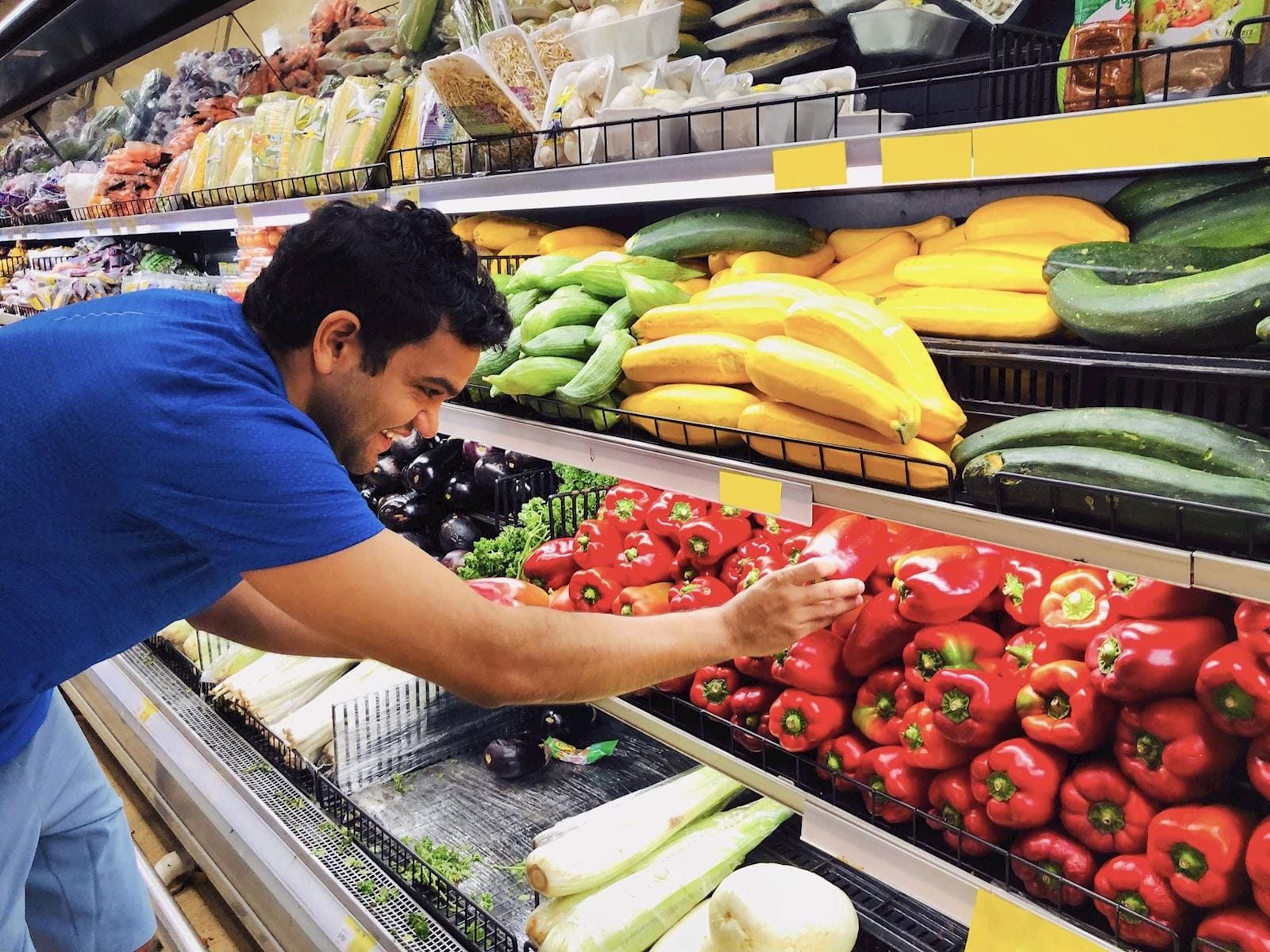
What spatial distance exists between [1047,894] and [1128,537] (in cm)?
48

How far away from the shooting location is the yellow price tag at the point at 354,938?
1.73m

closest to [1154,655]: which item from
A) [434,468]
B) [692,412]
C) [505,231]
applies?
[692,412]

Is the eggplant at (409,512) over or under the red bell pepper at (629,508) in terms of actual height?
under

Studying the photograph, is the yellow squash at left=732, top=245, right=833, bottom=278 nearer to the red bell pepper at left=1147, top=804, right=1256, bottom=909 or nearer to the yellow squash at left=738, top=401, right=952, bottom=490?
the yellow squash at left=738, top=401, right=952, bottom=490

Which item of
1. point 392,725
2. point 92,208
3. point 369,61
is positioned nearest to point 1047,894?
point 392,725

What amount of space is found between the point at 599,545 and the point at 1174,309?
3.82ft

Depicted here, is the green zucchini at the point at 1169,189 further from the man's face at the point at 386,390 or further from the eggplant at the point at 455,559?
the eggplant at the point at 455,559

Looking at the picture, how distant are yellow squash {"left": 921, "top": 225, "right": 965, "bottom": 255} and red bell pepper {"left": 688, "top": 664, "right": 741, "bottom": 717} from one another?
75cm

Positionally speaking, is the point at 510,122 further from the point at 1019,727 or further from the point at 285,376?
the point at 1019,727

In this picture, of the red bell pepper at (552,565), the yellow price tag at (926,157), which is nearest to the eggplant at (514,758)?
the red bell pepper at (552,565)

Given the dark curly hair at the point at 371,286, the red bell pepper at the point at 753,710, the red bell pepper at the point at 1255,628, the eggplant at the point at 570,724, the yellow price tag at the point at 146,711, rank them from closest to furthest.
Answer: the red bell pepper at the point at 1255,628 → the dark curly hair at the point at 371,286 → the red bell pepper at the point at 753,710 → the eggplant at the point at 570,724 → the yellow price tag at the point at 146,711

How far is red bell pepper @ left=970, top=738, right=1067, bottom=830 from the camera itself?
3.68 feet

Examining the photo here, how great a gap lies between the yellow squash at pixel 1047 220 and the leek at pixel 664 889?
3.63 ft

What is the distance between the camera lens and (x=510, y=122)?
1837mm
